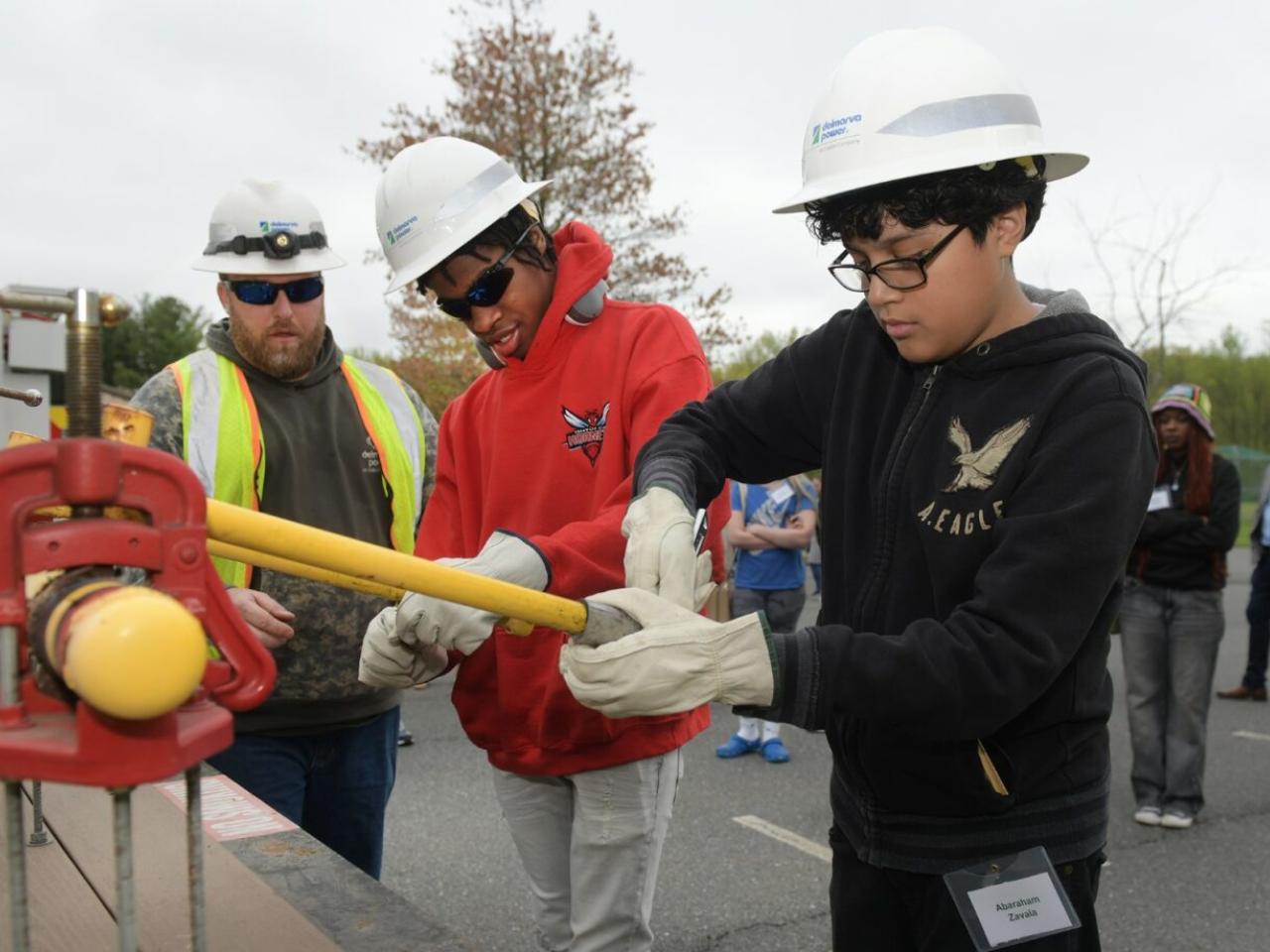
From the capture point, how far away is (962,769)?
1700mm

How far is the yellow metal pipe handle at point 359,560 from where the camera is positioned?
120 centimetres

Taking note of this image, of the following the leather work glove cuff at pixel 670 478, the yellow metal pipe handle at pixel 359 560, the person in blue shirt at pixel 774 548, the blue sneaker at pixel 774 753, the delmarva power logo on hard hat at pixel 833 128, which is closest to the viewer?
the yellow metal pipe handle at pixel 359 560

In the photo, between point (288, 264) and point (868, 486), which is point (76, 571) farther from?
point (288, 264)

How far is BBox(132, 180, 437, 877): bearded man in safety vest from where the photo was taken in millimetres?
2752

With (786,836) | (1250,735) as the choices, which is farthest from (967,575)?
(1250,735)

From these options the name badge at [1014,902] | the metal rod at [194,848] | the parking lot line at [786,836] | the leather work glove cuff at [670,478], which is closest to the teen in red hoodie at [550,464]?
the leather work glove cuff at [670,478]

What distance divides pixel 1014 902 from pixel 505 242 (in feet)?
5.17

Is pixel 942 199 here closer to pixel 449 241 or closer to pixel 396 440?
pixel 449 241

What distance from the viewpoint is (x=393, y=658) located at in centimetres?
225

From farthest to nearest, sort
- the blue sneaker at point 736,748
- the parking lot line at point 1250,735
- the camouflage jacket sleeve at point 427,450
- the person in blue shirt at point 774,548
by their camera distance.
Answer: the parking lot line at point 1250,735 → the person in blue shirt at point 774,548 → the blue sneaker at point 736,748 → the camouflage jacket sleeve at point 427,450

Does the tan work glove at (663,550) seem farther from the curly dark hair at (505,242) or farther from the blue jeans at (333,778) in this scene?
the blue jeans at (333,778)

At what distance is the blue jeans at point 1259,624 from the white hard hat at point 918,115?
24.6 feet

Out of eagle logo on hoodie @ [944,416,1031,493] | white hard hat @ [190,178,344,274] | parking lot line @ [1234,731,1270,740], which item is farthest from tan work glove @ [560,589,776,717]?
parking lot line @ [1234,731,1270,740]

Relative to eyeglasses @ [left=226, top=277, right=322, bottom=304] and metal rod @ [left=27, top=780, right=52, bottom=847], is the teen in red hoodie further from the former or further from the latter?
metal rod @ [left=27, top=780, right=52, bottom=847]
